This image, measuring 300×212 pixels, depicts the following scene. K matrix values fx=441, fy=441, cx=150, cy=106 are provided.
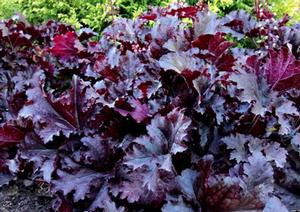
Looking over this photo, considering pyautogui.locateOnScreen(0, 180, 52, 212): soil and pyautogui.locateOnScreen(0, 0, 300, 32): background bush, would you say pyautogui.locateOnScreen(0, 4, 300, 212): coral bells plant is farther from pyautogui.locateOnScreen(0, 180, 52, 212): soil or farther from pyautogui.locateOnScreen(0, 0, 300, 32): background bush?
pyautogui.locateOnScreen(0, 0, 300, 32): background bush

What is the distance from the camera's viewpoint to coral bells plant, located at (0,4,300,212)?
4.68ft

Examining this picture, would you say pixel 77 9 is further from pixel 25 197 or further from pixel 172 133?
pixel 172 133

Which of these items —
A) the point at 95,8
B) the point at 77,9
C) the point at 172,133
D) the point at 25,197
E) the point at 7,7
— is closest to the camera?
the point at 172,133

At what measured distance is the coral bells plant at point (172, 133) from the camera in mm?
1428

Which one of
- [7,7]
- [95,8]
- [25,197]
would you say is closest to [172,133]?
[25,197]

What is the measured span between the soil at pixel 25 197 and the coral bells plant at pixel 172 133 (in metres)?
0.19

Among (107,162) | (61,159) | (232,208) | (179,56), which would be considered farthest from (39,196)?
(232,208)

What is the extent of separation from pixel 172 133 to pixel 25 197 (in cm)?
110

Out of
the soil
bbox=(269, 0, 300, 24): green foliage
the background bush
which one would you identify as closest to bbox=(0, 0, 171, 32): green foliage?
the background bush

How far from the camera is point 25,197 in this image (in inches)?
89.7

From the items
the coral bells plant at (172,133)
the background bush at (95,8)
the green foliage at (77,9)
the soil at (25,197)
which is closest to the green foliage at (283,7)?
the background bush at (95,8)

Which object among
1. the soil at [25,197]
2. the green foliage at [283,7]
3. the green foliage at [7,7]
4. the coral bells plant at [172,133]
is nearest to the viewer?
the coral bells plant at [172,133]

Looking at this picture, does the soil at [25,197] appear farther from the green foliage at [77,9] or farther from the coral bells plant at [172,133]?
the green foliage at [77,9]

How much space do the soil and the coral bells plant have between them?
19cm
